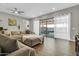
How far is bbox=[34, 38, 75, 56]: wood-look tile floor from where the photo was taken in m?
2.61

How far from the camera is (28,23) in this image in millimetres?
2729

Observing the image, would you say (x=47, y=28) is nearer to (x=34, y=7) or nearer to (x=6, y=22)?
(x=34, y=7)

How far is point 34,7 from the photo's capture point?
2.57 m

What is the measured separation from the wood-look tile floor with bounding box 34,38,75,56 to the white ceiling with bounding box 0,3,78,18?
740 mm

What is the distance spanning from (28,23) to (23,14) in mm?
247

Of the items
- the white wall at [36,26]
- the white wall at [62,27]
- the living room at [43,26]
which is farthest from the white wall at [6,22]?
the white wall at [62,27]

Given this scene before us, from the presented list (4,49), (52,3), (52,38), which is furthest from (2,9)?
(52,38)

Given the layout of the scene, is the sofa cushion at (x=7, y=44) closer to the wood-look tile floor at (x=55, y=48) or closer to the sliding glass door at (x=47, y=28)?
the wood-look tile floor at (x=55, y=48)

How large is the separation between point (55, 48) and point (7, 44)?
1248mm

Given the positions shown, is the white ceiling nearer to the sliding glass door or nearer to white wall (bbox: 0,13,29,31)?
white wall (bbox: 0,13,29,31)

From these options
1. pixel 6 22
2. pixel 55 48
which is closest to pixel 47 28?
pixel 55 48

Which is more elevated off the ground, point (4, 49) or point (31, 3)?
point (31, 3)

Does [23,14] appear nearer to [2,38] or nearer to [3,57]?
[2,38]

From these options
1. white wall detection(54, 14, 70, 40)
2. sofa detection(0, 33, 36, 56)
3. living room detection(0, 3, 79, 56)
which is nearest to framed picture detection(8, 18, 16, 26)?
living room detection(0, 3, 79, 56)
